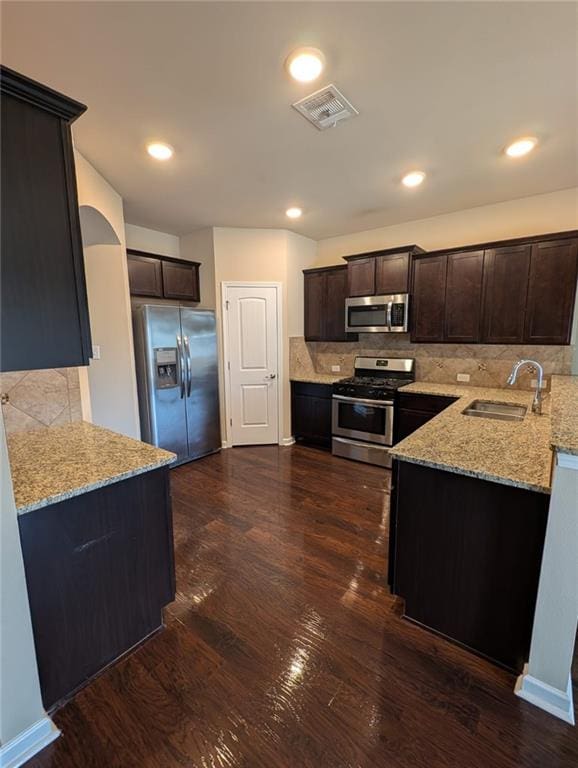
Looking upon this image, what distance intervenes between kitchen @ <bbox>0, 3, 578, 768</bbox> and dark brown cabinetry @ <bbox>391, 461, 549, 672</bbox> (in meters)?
0.01

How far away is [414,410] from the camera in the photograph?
357 cm

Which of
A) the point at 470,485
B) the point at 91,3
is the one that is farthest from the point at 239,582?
the point at 91,3

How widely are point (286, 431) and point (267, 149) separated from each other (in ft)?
10.4

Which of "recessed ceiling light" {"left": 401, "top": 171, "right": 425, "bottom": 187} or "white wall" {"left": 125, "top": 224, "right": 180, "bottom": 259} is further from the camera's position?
"white wall" {"left": 125, "top": 224, "right": 180, "bottom": 259}

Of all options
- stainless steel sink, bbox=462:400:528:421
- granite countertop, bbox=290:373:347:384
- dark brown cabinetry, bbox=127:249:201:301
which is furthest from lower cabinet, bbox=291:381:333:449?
dark brown cabinetry, bbox=127:249:201:301

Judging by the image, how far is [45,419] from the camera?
2.11m

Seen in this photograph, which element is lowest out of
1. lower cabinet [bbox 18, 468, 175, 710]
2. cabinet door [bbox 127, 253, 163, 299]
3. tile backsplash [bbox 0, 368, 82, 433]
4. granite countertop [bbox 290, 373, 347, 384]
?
lower cabinet [bbox 18, 468, 175, 710]

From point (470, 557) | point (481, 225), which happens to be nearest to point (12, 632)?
point (470, 557)

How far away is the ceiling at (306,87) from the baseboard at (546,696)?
268 centimetres

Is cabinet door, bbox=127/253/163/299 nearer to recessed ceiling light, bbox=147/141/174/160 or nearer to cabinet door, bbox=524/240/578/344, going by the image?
recessed ceiling light, bbox=147/141/174/160

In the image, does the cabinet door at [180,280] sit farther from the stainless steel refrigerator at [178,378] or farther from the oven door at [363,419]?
the oven door at [363,419]

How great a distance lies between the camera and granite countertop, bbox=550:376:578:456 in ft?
3.86

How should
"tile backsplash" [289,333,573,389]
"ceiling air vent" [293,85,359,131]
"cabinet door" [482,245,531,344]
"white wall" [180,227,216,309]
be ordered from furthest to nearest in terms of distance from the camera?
"white wall" [180,227,216,309] < "tile backsplash" [289,333,573,389] < "cabinet door" [482,245,531,344] < "ceiling air vent" [293,85,359,131]

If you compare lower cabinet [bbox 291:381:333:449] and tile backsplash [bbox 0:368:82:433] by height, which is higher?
tile backsplash [bbox 0:368:82:433]
